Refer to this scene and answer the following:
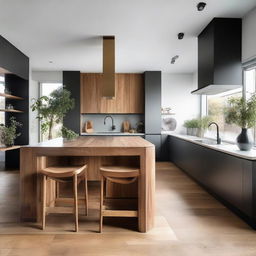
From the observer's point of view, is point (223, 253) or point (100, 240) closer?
point (223, 253)

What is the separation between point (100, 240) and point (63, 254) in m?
0.38

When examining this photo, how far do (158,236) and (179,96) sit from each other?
5.19 metres

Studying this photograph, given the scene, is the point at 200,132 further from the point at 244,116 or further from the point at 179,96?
the point at 244,116

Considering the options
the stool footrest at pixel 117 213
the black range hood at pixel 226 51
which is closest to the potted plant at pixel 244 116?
the black range hood at pixel 226 51

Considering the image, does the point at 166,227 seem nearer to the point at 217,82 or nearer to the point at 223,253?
the point at 223,253

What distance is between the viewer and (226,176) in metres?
2.94

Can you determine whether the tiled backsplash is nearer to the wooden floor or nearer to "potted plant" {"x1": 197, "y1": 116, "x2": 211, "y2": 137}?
"potted plant" {"x1": 197, "y1": 116, "x2": 211, "y2": 137}

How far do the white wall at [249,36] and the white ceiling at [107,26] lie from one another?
113 millimetres

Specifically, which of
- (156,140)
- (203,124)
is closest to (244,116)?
(203,124)

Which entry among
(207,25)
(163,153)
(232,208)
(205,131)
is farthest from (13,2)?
(163,153)

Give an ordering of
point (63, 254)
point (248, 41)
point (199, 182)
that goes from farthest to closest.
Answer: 1. point (199, 182)
2. point (248, 41)
3. point (63, 254)

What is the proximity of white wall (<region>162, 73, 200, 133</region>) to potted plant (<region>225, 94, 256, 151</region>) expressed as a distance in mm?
3854

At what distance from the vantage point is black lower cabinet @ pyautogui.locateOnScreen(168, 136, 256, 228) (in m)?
2.42

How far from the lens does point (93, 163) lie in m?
3.40
